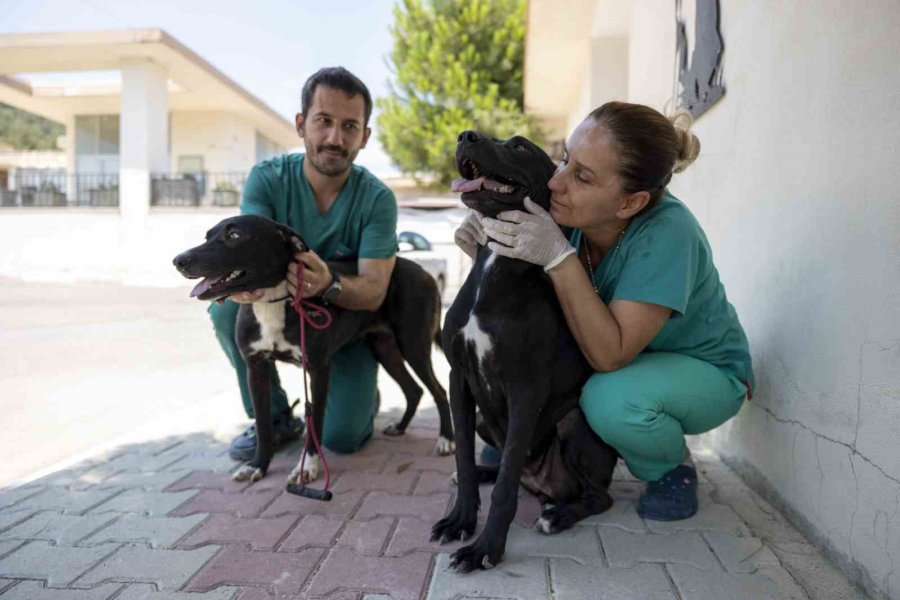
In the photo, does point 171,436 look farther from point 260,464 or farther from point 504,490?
point 504,490

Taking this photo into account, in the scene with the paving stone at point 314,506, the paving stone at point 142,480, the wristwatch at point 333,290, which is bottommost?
the paving stone at point 142,480

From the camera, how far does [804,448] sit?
2340 mm

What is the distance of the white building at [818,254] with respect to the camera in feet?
6.07

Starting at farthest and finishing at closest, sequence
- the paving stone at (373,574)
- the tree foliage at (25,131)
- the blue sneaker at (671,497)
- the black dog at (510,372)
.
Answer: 1. the tree foliage at (25,131)
2. the blue sneaker at (671,497)
3. the black dog at (510,372)
4. the paving stone at (373,574)

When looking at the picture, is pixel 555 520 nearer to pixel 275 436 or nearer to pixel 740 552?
pixel 740 552

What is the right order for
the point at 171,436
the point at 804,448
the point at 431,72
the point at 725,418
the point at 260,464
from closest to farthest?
the point at 804,448 → the point at 725,418 → the point at 260,464 → the point at 171,436 → the point at 431,72

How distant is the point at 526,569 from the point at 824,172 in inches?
68.5

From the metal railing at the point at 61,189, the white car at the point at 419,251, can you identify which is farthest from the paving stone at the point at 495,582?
the metal railing at the point at 61,189

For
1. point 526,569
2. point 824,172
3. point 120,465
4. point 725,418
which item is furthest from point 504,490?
point 120,465

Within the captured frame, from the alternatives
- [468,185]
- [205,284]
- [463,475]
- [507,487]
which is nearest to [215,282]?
[205,284]

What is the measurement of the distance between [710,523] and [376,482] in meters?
1.47

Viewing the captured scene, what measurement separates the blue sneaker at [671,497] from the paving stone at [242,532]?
4.71 feet

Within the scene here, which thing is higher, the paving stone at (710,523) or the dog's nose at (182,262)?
the dog's nose at (182,262)

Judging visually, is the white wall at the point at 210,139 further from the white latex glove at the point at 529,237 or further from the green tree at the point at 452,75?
the white latex glove at the point at 529,237
